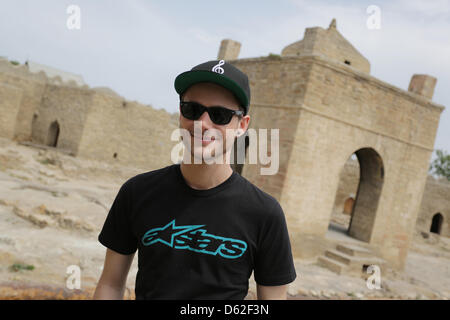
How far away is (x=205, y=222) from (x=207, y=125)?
0.43 meters

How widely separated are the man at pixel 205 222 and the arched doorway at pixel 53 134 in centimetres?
2047

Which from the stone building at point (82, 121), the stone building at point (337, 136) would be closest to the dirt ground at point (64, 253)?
the stone building at point (337, 136)

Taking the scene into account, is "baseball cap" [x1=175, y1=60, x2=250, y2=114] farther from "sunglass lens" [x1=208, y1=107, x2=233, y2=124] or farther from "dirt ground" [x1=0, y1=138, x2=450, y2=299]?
"dirt ground" [x1=0, y1=138, x2=450, y2=299]

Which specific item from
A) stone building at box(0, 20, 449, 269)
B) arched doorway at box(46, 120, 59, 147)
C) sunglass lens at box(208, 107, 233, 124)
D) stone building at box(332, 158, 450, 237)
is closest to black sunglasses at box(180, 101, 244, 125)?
sunglass lens at box(208, 107, 233, 124)

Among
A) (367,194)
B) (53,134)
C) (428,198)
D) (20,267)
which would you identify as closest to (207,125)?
(20,267)

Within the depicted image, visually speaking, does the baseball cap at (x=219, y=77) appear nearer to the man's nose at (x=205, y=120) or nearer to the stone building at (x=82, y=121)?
the man's nose at (x=205, y=120)

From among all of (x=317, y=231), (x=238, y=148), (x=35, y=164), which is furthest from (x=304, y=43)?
(x=35, y=164)

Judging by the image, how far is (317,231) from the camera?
948cm

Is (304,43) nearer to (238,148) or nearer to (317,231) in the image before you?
(238,148)

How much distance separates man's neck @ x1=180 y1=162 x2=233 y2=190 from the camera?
1.62 m

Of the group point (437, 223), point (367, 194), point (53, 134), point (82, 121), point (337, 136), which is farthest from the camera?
point (437, 223)

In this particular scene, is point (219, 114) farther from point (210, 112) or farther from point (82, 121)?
point (82, 121)

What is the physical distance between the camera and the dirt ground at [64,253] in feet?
16.5

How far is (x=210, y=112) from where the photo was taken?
5.12 ft
